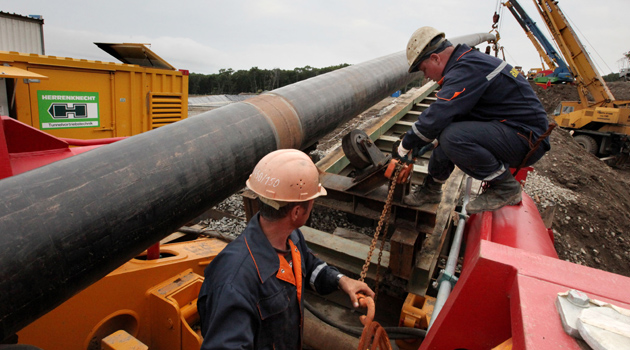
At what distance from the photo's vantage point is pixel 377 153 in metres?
3.11

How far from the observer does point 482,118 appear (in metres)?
2.74

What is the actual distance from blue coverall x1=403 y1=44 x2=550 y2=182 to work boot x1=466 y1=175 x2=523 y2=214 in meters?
0.11

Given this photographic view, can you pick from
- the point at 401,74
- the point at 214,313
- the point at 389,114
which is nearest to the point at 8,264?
the point at 214,313

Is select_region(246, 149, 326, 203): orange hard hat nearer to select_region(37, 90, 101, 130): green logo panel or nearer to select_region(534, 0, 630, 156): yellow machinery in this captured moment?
select_region(37, 90, 101, 130): green logo panel

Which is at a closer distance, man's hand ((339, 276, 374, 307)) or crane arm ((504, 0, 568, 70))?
man's hand ((339, 276, 374, 307))

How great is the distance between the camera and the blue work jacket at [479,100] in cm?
257

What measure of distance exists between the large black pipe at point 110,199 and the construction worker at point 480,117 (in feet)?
4.25

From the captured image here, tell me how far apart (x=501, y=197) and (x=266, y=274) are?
2238 millimetres

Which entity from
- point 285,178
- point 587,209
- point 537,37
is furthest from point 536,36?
point 285,178

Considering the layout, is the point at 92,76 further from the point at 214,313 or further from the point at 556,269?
the point at 556,269

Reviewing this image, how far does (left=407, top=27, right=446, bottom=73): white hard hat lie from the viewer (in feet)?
9.09

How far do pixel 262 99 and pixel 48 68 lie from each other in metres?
4.20

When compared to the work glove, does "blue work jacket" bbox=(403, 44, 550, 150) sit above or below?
above

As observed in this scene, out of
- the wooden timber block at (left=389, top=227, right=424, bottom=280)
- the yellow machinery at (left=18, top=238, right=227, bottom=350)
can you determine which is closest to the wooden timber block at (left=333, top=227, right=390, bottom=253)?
the wooden timber block at (left=389, top=227, right=424, bottom=280)
